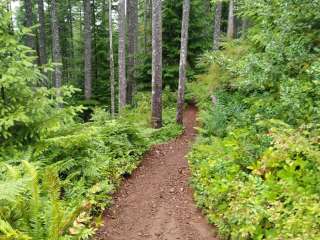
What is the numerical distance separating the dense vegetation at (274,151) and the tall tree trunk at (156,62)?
15.2 ft

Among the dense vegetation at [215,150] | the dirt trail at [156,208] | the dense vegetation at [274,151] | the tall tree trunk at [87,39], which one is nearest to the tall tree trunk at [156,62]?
the dense vegetation at [215,150]

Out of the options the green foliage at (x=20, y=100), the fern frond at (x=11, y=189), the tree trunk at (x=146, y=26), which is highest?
the tree trunk at (x=146, y=26)

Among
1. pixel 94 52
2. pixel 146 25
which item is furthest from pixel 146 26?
pixel 94 52

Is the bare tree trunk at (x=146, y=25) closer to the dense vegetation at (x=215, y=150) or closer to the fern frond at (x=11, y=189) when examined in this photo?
the dense vegetation at (x=215, y=150)

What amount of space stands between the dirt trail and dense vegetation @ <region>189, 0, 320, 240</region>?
1.12 feet

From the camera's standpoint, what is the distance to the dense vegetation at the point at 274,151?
5.55 m

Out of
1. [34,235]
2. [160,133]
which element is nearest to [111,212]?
[34,235]

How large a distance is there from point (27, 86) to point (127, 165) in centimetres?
343

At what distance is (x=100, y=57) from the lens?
28031 millimetres

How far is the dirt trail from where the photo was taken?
6441mm

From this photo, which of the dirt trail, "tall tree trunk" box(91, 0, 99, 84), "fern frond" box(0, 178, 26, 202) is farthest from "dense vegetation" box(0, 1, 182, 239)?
"tall tree trunk" box(91, 0, 99, 84)

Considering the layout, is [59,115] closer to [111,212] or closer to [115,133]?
[111,212]

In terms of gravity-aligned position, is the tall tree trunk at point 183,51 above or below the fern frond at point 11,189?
above

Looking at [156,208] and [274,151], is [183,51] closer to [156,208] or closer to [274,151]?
[156,208]
